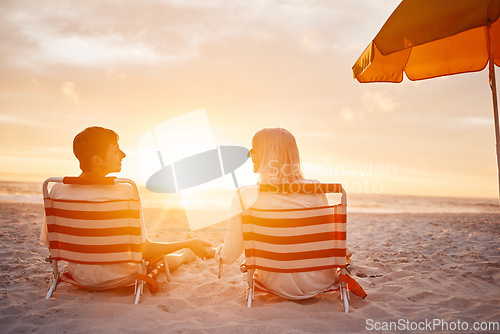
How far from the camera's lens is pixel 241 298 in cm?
341

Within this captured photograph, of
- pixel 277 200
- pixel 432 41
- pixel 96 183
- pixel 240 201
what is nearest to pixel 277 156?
pixel 277 200

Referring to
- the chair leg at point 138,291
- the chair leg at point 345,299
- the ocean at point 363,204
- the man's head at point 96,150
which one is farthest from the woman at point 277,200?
the ocean at point 363,204

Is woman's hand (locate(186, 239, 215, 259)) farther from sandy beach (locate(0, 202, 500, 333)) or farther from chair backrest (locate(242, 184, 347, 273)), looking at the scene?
chair backrest (locate(242, 184, 347, 273))

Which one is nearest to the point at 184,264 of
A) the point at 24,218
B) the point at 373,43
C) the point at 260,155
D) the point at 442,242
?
the point at 260,155

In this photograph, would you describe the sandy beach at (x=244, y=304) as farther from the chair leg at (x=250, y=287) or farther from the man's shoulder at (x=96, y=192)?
the man's shoulder at (x=96, y=192)

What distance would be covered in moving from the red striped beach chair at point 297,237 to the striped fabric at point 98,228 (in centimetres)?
103

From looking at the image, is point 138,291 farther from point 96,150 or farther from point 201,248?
point 96,150

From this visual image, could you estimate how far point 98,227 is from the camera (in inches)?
121

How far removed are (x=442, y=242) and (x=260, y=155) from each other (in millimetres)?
4813

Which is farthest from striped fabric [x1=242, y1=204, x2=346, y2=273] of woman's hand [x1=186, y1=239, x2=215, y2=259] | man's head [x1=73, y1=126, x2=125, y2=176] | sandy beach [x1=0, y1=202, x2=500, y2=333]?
man's head [x1=73, y1=126, x2=125, y2=176]

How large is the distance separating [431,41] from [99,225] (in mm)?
3375

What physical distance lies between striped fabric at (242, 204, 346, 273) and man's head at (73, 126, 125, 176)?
1.42 m

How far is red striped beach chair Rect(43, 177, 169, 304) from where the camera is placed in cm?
306

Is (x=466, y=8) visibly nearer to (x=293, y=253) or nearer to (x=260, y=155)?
(x=260, y=155)
